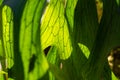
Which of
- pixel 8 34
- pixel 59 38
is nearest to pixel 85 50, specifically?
pixel 59 38

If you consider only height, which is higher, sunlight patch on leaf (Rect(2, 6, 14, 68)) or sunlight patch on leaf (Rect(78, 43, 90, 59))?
sunlight patch on leaf (Rect(2, 6, 14, 68))

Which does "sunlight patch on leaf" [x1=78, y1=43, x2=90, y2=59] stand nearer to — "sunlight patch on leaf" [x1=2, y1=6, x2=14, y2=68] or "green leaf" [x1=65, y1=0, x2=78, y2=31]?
"green leaf" [x1=65, y1=0, x2=78, y2=31]

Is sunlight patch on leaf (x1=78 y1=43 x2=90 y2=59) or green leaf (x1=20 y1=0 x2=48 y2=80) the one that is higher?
green leaf (x1=20 y1=0 x2=48 y2=80)

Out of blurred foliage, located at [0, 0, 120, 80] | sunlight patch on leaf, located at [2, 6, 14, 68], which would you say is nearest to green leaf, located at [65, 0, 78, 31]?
A: blurred foliage, located at [0, 0, 120, 80]

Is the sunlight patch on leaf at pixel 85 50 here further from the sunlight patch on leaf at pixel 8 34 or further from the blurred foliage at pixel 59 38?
the sunlight patch on leaf at pixel 8 34

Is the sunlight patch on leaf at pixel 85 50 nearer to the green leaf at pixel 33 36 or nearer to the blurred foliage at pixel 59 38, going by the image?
the blurred foliage at pixel 59 38

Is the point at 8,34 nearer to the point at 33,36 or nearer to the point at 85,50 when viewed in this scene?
the point at 33,36

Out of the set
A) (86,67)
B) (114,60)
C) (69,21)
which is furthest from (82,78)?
(114,60)

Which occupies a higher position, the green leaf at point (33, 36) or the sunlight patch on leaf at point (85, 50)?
the green leaf at point (33, 36)

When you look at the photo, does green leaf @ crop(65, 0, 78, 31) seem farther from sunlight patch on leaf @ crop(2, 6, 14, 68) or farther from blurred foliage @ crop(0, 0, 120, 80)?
sunlight patch on leaf @ crop(2, 6, 14, 68)

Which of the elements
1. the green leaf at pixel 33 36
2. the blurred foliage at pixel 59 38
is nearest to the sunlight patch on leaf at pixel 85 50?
the blurred foliage at pixel 59 38
